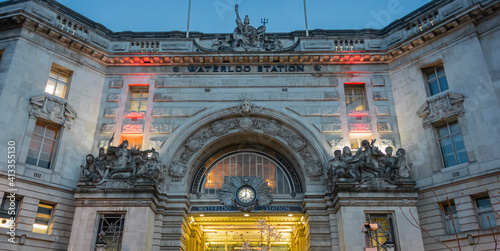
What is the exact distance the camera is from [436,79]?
23594 mm

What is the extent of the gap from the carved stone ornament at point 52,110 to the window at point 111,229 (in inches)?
242

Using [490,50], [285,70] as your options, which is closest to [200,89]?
[285,70]

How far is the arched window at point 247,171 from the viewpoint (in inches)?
989

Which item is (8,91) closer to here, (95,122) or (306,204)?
(95,122)

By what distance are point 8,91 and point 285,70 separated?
1640 centimetres

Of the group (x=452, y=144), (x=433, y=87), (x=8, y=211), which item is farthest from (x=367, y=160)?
(x=8, y=211)

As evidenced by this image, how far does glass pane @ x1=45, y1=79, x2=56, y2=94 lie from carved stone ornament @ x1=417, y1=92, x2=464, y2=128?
859 inches

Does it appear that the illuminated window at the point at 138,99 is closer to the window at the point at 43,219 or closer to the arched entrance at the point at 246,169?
the arched entrance at the point at 246,169

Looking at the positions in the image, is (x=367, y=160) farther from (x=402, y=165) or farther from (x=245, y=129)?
(x=245, y=129)

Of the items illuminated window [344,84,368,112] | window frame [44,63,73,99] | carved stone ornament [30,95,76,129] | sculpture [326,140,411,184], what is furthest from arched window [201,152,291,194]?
window frame [44,63,73,99]

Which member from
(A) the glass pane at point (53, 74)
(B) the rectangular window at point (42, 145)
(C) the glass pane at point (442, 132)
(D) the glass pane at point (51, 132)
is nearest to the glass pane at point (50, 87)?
(A) the glass pane at point (53, 74)

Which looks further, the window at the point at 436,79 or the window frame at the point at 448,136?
the window at the point at 436,79

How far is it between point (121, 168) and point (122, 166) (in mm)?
149

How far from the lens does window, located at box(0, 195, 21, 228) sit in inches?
765
